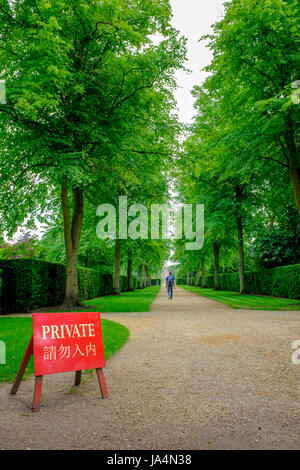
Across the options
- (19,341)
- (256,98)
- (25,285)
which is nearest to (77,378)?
(19,341)

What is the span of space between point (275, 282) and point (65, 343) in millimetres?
18496

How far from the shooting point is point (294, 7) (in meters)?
12.0

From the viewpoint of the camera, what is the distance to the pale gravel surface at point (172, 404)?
2863 millimetres

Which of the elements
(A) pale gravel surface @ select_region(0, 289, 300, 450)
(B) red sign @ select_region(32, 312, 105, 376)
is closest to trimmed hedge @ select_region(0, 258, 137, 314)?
(A) pale gravel surface @ select_region(0, 289, 300, 450)

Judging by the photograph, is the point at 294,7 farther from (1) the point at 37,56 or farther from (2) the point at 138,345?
(2) the point at 138,345

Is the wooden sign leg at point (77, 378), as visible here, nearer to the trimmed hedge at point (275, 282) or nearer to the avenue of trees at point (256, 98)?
the avenue of trees at point (256, 98)

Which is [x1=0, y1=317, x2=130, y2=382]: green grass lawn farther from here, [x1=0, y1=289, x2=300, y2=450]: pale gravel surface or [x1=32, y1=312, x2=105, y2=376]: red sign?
[x1=32, y1=312, x2=105, y2=376]: red sign

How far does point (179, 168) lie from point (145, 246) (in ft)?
41.0

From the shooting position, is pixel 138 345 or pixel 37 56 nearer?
pixel 138 345

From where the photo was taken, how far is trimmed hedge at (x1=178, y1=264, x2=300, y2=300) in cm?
1713

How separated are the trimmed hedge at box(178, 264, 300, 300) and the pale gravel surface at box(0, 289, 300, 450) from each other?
1144 cm

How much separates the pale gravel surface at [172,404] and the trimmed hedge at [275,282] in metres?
11.4

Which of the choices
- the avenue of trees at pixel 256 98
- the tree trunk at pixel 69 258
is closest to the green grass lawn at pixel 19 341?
the tree trunk at pixel 69 258
